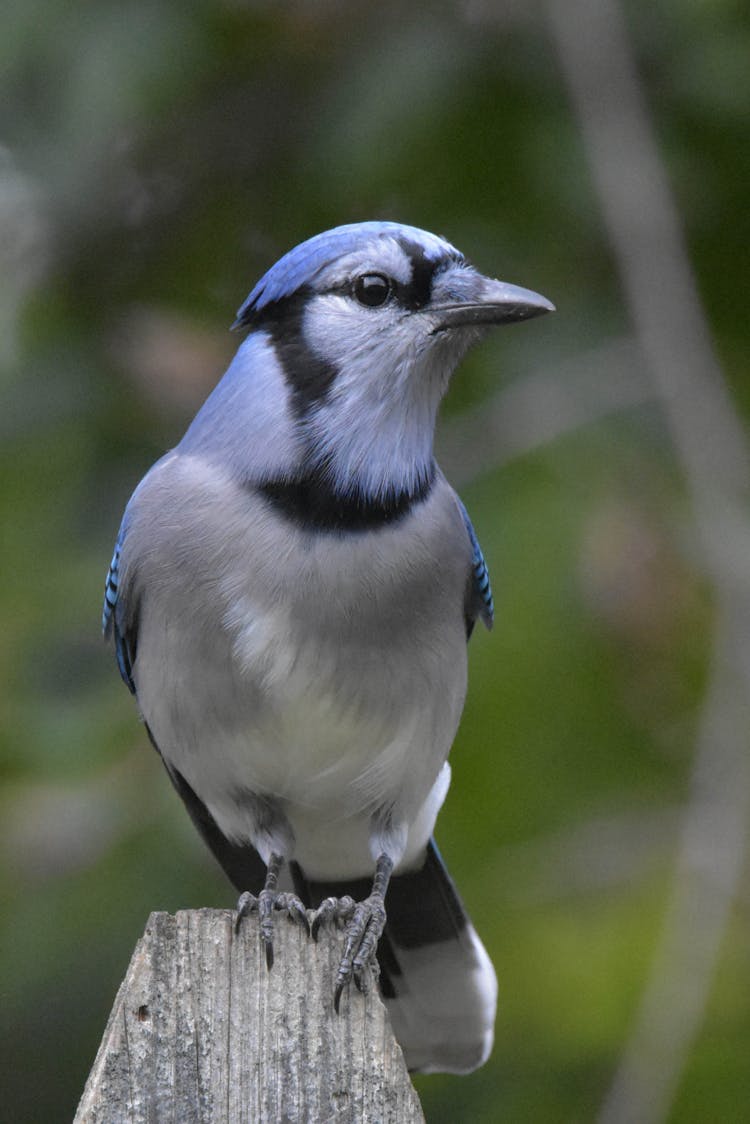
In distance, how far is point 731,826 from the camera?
11.1 ft

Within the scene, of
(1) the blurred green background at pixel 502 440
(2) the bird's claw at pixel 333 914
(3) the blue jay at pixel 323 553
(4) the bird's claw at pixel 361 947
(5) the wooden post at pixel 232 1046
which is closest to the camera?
(5) the wooden post at pixel 232 1046

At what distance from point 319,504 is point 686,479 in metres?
1.13

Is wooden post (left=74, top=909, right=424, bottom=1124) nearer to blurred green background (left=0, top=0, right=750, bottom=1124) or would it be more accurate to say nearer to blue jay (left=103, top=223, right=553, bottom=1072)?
blue jay (left=103, top=223, right=553, bottom=1072)

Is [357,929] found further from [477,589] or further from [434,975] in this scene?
[477,589]

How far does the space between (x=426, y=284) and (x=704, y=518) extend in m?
0.89

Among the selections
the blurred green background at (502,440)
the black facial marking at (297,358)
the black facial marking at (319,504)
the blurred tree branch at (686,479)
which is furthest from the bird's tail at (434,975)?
the black facial marking at (297,358)

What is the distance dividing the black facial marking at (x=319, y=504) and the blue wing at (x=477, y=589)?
1.12ft

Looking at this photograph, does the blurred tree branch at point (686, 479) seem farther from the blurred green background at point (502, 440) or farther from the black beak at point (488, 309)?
the black beak at point (488, 309)

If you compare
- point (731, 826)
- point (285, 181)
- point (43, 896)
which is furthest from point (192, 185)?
point (731, 826)

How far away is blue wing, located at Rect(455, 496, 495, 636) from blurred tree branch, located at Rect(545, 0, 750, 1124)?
487 millimetres

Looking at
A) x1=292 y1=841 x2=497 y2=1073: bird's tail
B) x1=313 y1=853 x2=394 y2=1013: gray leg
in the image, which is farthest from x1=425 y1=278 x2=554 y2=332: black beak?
x1=292 y1=841 x2=497 y2=1073: bird's tail

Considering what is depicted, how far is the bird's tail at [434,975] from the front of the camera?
3.17 m

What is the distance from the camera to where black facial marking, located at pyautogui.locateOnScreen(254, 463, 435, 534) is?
2.82m

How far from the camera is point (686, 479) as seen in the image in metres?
3.66
